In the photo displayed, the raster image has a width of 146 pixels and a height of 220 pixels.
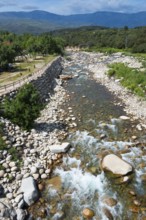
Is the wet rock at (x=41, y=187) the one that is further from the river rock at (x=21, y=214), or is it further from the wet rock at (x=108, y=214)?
the wet rock at (x=108, y=214)

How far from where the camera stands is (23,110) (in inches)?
1109

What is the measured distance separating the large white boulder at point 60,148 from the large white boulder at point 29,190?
492 cm

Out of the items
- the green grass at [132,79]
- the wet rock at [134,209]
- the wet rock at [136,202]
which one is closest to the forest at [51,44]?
the green grass at [132,79]

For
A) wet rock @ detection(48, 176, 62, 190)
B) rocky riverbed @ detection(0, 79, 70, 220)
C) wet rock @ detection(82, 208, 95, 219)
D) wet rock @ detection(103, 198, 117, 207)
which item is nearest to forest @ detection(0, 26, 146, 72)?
rocky riverbed @ detection(0, 79, 70, 220)

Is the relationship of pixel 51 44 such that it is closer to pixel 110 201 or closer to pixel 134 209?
pixel 110 201

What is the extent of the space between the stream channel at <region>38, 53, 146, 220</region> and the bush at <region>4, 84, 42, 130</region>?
4.92 m

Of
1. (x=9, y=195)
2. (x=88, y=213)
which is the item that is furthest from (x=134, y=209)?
(x=9, y=195)

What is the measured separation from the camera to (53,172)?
22.2 meters

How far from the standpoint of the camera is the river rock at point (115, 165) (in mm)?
21542

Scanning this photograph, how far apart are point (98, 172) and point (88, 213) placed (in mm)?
5043

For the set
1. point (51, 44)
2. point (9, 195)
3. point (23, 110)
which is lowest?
point (9, 195)

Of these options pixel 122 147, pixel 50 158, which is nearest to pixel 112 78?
pixel 122 147

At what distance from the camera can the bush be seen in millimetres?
27938

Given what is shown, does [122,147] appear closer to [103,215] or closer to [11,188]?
[103,215]
